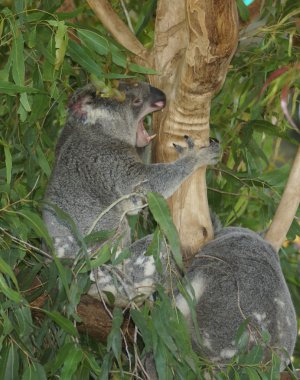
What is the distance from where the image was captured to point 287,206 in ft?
9.62

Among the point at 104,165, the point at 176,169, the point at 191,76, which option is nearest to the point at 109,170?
the point at 104,165

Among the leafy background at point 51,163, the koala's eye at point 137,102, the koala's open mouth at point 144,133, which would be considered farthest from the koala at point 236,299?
the koala's eye at point 137,102

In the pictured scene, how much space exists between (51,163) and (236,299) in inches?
44.6

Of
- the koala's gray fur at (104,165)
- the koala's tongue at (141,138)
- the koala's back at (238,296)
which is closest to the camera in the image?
the koala's back at (238,296)

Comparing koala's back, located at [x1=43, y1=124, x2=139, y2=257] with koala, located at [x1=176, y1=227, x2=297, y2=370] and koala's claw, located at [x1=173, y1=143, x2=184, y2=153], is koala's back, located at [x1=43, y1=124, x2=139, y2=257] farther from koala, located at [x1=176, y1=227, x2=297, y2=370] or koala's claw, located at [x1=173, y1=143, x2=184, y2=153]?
koala, located at [x1=176, y1=227, x2=297, y2=370]

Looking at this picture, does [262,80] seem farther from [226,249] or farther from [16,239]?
[16,239]

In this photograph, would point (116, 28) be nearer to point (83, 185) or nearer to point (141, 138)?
point (141, 138)

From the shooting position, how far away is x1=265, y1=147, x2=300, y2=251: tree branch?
2896mm

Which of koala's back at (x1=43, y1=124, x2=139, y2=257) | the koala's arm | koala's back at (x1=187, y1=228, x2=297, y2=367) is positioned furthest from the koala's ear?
koala's back at (x1=187, y1=228, x2=297, y2=367)

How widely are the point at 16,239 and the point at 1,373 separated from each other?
405 millimetres

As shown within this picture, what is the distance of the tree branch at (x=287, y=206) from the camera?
2.90 metres

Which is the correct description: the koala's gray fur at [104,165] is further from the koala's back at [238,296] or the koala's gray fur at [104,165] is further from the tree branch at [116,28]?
the koala's back at [238,296]

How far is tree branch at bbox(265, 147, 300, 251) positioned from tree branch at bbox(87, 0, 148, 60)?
70 cm

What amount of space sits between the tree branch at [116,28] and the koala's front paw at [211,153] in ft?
1.38
